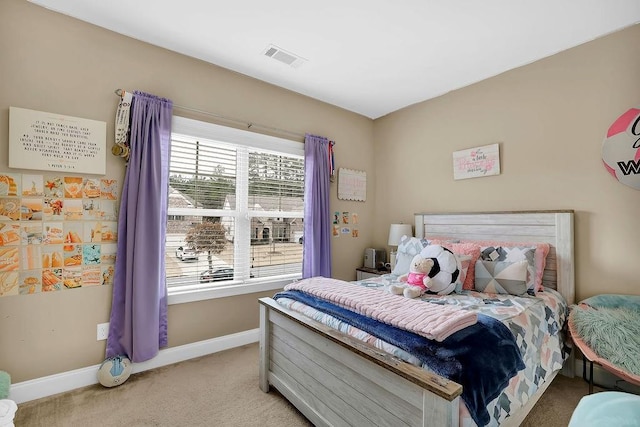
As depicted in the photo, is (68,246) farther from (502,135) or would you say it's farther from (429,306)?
(502,135)

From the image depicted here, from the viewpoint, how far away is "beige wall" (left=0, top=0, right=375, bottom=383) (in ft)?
6.36

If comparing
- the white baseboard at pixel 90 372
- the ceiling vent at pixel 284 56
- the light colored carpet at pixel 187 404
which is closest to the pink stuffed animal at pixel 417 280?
the light colored carpet at pixel 187 404

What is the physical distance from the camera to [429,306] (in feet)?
5.12

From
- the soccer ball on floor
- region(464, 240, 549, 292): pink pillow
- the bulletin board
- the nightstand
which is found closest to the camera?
the soccer ball on floor

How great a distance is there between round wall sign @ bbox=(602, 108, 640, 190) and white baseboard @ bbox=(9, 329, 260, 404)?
3.34m

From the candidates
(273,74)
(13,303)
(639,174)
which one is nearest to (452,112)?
(639,174)

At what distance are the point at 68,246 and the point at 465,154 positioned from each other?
3.49 metres

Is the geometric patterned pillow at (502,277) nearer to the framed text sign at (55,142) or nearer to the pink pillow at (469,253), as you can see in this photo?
the pink pillow at (469,253)

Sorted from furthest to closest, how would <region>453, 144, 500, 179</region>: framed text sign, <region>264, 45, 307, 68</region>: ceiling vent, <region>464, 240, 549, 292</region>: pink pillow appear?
<region>453, 144, 500, 179</region>: framed text sign → <region>264, 45, 307, 68</region>: ceiling vent → <region>464, 240, 549, 292</region>: pink pillow

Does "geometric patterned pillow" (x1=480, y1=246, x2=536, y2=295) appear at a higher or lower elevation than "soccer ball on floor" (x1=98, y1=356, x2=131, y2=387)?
higher

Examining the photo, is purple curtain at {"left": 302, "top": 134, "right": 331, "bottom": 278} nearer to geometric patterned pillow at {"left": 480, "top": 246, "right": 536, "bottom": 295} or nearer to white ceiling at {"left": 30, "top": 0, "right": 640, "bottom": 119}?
white ceiling at {"left": 30, "top": 0, "right": 640, "bottom": 119}

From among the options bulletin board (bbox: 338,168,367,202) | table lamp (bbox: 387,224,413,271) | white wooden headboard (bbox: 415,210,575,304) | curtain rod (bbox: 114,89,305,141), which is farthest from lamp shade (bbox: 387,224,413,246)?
curtain rod (bbox: 114,89,305,141)

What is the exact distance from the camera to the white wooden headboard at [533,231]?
2.36 m

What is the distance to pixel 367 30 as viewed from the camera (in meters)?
2.23
